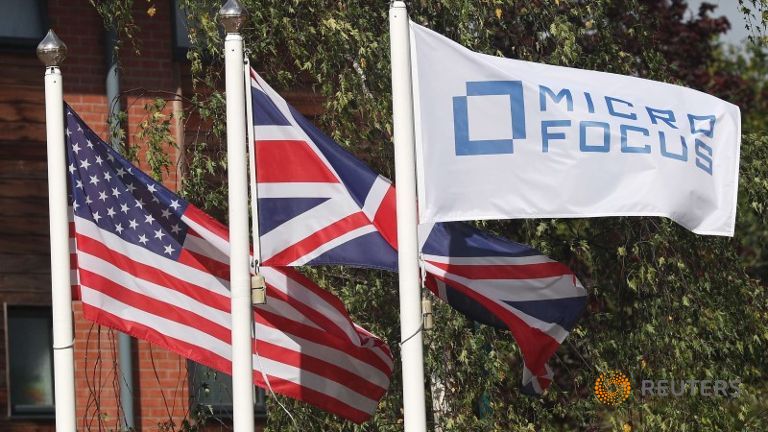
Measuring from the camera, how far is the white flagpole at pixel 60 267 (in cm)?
1019

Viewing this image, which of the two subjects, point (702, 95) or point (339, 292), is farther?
point (339, 292)

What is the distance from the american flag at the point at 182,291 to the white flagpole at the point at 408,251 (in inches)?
47.3

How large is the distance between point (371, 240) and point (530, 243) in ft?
10.9

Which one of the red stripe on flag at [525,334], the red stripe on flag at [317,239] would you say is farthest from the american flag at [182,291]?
the red stripe on flag at [525,334]

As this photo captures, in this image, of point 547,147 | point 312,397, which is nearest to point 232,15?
point 547,147

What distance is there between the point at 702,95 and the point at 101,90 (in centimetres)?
679

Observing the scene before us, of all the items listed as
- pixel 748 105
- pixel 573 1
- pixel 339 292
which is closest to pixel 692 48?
pixel 748 105

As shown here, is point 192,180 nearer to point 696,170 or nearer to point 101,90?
point 101,90

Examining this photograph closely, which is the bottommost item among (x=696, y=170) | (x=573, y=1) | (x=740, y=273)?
(x=740, y=273)

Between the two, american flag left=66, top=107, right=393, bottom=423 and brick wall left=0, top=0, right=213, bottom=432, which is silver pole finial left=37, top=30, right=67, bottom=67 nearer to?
american flag left=66, top=107, right=393, bottom=423

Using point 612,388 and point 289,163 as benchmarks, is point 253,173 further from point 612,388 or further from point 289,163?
point 612,388

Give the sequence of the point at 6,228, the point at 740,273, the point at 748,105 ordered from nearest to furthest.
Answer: the point at 740,273 → the point at 6,228 → the point at 748,105

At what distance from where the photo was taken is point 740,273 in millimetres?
13656

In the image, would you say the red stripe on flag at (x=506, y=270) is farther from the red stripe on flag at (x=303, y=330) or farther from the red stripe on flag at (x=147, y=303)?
the red stripe on flag at (x=147, y=303)
